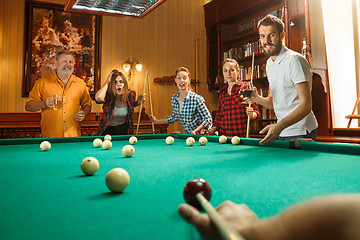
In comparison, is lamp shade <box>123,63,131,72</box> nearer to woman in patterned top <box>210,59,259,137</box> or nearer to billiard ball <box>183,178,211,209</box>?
woman in patterned top <box>210,59,259,137</box>

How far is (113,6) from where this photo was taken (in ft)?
9.56

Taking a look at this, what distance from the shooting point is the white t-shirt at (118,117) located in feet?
12.5

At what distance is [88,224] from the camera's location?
2.06 feet

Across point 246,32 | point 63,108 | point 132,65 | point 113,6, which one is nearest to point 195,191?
point 113,6

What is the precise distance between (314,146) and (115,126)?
266 cm

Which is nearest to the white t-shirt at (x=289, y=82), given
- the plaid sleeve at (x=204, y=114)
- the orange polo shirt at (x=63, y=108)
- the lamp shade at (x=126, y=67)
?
the plaid sleeve at (x=204, y=114)

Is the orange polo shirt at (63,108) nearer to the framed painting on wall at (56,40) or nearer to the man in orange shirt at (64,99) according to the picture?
the man in orange shirt at (64,99)

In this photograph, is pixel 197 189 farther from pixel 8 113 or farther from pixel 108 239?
pixel 8 113

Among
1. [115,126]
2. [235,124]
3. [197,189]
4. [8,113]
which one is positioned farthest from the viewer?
[8,113]

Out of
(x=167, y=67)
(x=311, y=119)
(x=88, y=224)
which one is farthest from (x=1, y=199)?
(x=167, y=67)

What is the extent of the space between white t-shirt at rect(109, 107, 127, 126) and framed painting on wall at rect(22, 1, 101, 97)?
2420 millimetres

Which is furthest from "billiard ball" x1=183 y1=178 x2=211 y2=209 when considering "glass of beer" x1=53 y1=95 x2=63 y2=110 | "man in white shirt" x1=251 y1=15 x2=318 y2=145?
"glass of beer" x1=53 y1=95 x2=63 y2=110

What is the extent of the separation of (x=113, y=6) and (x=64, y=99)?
1.52m

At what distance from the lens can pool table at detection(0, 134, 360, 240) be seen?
0.61m
